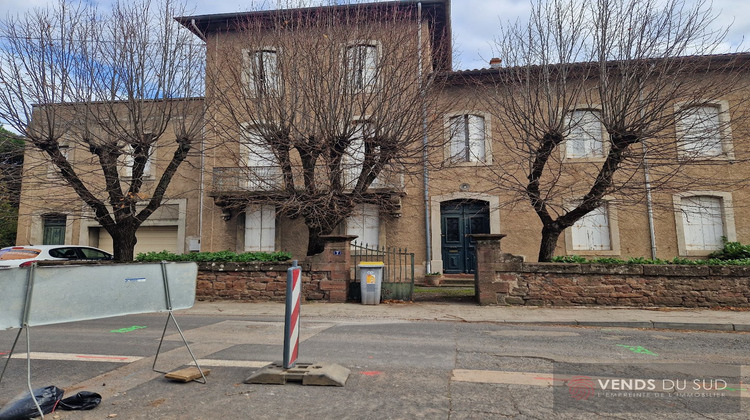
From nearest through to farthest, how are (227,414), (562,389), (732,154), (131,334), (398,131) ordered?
(227,414) < (562,389) < (131,334) < (398,131) < (732,154)

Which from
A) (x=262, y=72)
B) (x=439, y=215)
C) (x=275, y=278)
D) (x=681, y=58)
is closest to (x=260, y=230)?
(x=275, y=278)

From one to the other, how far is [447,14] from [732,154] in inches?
396

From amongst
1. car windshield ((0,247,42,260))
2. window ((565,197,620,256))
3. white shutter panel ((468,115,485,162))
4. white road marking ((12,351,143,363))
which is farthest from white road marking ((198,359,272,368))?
window ((565,197,620,256))

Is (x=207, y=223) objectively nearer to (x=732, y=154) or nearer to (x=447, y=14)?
(x=447, y=14)

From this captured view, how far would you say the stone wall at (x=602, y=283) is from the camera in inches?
378

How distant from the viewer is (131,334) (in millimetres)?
7086

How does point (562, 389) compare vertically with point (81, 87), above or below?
below

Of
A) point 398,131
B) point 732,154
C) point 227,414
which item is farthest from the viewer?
point 732,154

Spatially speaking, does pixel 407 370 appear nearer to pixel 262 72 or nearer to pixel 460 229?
pixel 262 72

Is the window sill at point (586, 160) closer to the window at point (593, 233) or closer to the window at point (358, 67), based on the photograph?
the window at point (593, 233)

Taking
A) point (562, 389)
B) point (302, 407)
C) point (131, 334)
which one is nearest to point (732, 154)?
point (562, 389)

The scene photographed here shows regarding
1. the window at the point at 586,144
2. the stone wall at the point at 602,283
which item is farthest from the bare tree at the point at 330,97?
the window at the point at 586,144

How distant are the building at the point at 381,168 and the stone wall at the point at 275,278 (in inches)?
43.1

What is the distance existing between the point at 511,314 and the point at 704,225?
30.2ft
